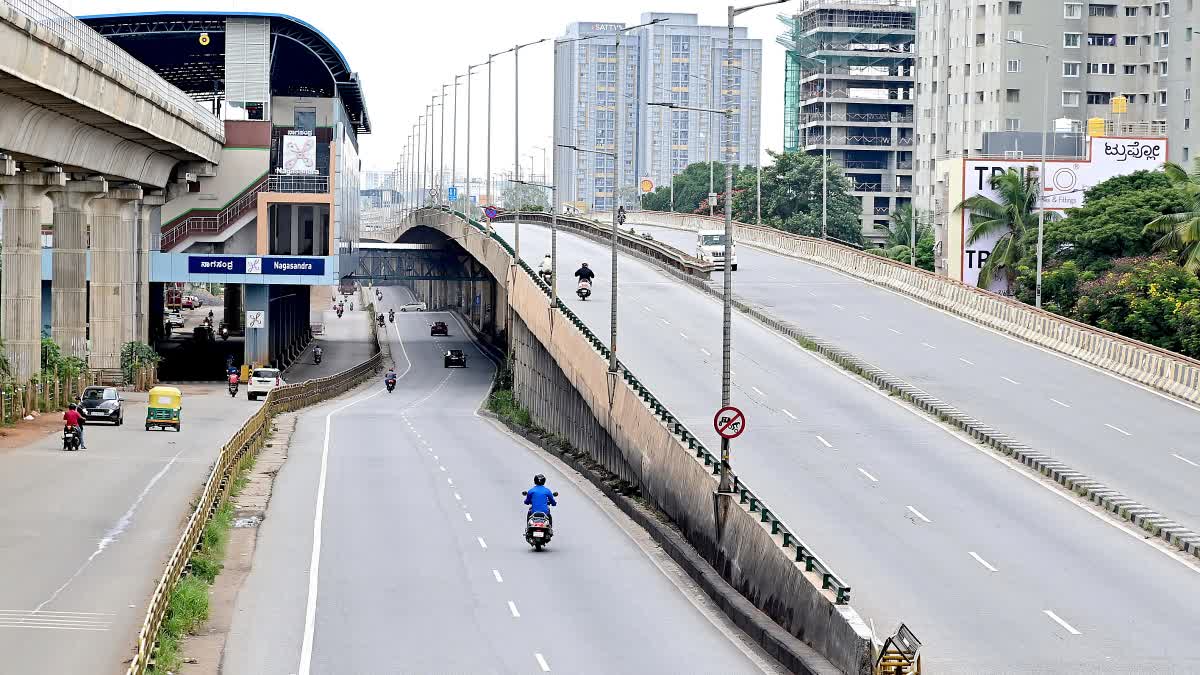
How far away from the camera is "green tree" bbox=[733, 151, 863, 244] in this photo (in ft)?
440

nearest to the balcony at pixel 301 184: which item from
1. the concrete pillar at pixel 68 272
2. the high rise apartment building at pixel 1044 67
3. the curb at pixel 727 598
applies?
the concrete pillar at pixel 68 272

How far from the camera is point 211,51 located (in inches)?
3888

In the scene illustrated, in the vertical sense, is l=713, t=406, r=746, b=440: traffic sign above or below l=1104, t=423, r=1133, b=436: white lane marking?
above

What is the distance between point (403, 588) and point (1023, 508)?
12565mm

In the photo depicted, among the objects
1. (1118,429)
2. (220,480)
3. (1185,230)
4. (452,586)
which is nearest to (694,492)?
(452,586)

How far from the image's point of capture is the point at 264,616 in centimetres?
2705

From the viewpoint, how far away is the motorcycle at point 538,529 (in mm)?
34031

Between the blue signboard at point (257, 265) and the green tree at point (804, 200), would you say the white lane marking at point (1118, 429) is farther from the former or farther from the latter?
the green tree at point (804, 200)

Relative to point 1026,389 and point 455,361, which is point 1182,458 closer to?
point 1026,389

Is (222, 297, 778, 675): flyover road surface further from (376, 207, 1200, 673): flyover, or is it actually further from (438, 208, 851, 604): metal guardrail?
(376, 207, 1200, 673): flyover

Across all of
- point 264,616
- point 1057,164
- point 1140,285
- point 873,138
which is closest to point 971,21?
point 873,138

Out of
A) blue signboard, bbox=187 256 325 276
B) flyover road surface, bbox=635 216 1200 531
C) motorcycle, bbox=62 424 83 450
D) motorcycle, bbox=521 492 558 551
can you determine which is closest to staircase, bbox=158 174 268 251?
blue signboard, bbox=187 256 325 276

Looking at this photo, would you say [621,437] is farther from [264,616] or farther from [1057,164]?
[1057,164]

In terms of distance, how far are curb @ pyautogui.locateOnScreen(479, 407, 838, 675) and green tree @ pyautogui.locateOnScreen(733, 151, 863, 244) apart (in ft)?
300
